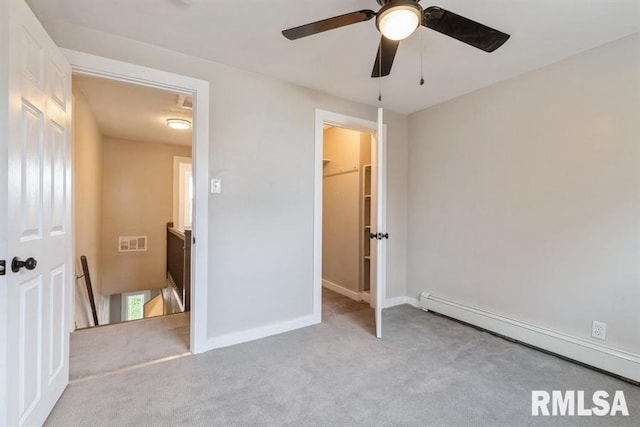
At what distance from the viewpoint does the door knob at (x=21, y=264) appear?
1.18m

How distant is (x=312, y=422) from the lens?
1.53 metres

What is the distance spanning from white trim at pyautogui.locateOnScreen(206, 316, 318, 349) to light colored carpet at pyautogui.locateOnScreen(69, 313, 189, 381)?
259mm

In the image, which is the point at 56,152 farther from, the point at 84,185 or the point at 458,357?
the point at 458,357

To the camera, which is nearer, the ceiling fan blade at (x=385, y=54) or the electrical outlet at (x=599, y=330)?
the ceiling fan blade at (x=385, y=54)

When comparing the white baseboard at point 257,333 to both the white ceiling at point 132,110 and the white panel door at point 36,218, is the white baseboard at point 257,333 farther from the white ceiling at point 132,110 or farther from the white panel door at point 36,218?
the white ceiling at point 132,110

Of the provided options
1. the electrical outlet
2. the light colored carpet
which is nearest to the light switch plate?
the light colored carpet

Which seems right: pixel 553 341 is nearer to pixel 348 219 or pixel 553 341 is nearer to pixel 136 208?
pixel 348 219

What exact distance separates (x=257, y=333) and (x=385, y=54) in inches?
92.6

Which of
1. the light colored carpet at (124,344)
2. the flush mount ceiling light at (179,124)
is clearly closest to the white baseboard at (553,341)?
the light colored carpet at (124,344)

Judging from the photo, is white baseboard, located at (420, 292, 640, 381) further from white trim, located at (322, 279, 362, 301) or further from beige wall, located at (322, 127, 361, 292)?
beige wall, located at (322, 127, 361, 292)

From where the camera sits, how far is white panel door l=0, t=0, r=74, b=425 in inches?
46.9

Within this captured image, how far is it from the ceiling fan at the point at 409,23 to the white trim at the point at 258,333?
7.28ft

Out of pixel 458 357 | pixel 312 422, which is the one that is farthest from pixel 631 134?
pixel 312 422

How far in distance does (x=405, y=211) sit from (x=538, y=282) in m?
1.52
